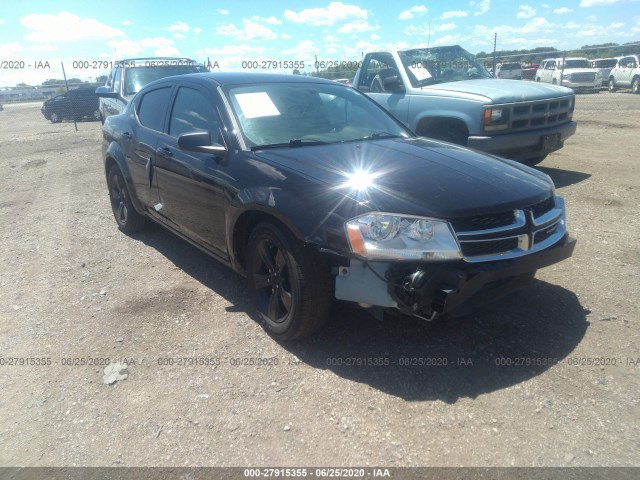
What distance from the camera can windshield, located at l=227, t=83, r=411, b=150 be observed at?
3.67 metres

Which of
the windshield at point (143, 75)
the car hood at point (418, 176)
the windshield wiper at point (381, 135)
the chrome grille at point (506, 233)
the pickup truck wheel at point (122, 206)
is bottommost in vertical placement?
the pickup truck wheel at point (122, 206)

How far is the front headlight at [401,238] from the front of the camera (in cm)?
267

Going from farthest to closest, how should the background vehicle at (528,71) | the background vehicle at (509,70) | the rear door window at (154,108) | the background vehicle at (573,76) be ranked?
the background vehicle at (528,71)
the background vehicle at (573,76)
the background vehicle at (509,70)
the rear door window at (154,108)

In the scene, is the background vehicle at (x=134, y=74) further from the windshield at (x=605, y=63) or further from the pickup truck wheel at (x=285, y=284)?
the windshield at (x=605, y=63)

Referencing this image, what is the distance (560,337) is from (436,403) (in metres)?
1.08

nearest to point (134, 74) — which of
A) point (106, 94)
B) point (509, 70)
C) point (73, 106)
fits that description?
point (106, 94)

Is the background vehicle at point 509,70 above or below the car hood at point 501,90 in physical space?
above

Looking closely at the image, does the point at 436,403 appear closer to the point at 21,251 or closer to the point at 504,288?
the point at 504,288

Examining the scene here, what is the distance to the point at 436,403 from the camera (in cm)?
271

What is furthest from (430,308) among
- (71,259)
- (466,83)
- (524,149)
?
(466,83)

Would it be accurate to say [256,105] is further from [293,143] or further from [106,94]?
[106,94]

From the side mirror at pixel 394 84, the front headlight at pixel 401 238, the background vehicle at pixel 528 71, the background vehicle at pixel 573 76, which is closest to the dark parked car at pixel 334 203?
the front headlight at pixel 401 238

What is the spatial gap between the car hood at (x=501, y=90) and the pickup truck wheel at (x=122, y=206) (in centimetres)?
418

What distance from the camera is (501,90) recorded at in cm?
662
